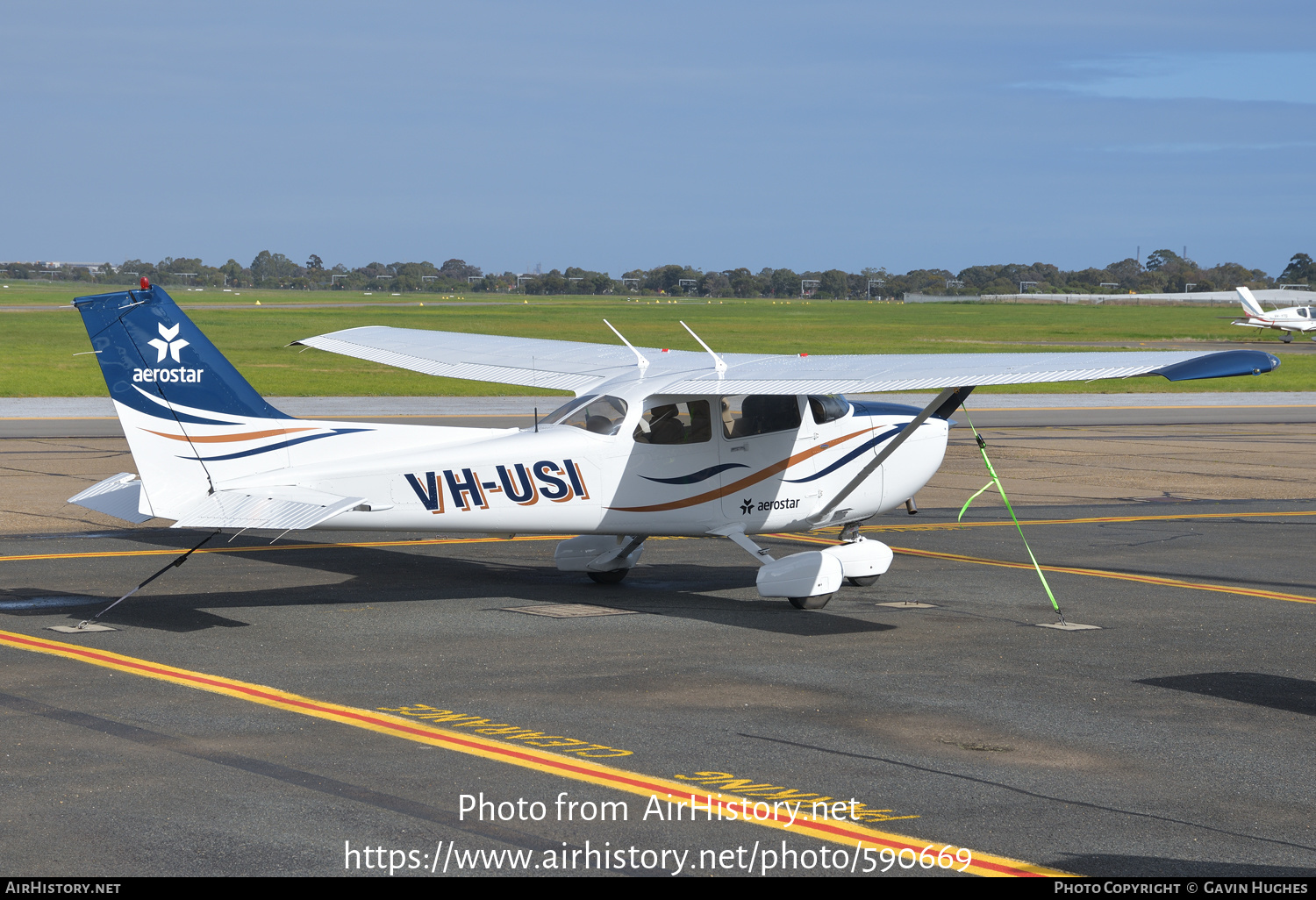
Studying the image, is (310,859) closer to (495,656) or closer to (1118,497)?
(495,656)

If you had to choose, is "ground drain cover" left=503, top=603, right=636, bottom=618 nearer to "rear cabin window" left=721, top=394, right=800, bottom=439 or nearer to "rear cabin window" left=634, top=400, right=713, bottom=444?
"rear cabin window" left=634, top=400, right=713, bottom=444

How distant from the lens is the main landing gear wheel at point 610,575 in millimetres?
13664

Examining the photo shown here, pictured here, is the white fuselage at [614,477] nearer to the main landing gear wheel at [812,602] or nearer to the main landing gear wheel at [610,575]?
the main landing gear wheel at [812,602]

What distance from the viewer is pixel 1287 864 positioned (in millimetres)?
6312

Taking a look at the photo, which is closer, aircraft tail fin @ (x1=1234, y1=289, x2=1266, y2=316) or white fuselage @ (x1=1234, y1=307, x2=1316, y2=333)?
aircraft tail fin @ (x1=1234, y1=289, x2=1266, y2=316)

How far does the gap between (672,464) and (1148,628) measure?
4.53 metres

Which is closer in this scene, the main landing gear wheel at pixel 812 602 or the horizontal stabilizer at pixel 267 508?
the horizontal stabilizer at pixel 267 508

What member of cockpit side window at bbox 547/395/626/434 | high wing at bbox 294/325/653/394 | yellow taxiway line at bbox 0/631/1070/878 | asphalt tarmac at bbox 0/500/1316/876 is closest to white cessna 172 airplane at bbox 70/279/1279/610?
cockpit side window at bbox 547/395/626/434

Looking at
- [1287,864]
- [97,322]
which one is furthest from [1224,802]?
[97,322]

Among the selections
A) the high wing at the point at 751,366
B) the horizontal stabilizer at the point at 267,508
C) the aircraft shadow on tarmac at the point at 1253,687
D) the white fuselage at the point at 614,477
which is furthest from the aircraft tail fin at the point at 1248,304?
the horizontal stabilizer at the point at 267,508

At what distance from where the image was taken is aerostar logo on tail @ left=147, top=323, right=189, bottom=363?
11328 millimetres

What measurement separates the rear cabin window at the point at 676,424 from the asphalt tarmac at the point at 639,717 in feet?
5.30

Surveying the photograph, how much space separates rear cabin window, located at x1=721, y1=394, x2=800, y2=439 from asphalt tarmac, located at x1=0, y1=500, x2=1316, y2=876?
171 centimetres

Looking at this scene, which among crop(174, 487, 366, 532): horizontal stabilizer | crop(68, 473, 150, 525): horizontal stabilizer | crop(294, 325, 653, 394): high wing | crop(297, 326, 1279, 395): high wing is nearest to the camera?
crop(174, 487, 366, 532): horizontal stabilizer
